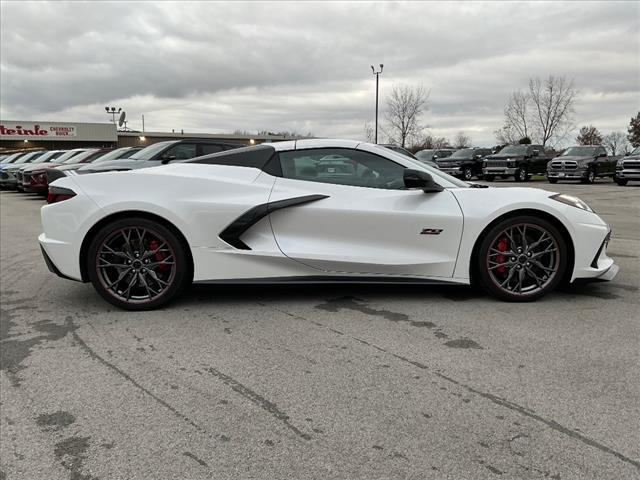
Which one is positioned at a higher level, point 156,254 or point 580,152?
point 580,152

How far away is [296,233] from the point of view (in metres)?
4.31

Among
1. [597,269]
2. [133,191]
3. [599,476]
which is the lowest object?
[599,476]

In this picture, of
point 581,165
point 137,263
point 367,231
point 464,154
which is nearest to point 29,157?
point 464,154

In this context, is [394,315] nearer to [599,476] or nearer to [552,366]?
[552,366]

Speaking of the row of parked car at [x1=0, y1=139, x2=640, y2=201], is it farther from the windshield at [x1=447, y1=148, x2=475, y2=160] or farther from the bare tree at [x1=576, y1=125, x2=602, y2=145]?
the bare tree at [x1=576, y1=125, x2=602, y2=145]

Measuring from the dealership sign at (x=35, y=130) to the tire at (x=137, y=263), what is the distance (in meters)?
59.0

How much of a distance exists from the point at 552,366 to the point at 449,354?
59 cm

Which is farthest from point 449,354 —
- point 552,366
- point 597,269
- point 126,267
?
point 126,267

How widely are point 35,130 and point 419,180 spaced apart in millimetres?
60622

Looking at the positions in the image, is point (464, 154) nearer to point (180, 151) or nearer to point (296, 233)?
point (180, 151)

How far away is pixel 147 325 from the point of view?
3.99 metres

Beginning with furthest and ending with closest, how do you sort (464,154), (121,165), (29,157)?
(464,154) < (29,157) < (121,165)

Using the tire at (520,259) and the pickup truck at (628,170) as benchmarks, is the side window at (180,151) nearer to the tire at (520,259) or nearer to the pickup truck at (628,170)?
the tire at (520,259)

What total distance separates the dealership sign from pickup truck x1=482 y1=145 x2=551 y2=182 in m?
46.8
